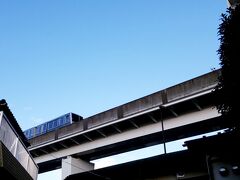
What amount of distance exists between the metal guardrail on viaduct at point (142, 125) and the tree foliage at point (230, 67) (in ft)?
→ 32.6

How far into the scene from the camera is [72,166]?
96.8ft

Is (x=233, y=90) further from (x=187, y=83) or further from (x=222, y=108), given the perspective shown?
(x=187, y=83)

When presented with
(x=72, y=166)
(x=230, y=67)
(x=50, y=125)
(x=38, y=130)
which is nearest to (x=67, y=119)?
(x=50, y=125)

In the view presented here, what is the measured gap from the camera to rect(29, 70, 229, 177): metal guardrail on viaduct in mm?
22922

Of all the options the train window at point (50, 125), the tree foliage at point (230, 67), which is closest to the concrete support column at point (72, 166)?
the train window at point (50, 125)

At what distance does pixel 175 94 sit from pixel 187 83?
1.35 meters

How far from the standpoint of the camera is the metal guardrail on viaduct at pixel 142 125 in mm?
22922

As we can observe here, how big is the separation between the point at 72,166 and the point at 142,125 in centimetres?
910

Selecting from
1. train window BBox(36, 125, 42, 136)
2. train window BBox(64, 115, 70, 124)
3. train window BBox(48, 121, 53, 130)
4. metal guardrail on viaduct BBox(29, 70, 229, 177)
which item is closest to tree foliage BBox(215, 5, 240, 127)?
metal guardrail on viaduct BBox(29, 70, 229, 177)

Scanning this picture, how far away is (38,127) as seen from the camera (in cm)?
4106

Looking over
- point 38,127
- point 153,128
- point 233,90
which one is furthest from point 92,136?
point 233,90

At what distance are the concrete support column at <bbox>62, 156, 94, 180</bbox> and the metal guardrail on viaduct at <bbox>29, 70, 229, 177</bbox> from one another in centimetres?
61

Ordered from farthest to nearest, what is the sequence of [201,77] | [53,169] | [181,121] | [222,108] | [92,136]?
1. [53,169]
2. [92,136]
3. [181,121]
4. [201,77]
5. [222,108]

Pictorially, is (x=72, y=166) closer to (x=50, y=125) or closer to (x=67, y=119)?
(x=67, y=119)
